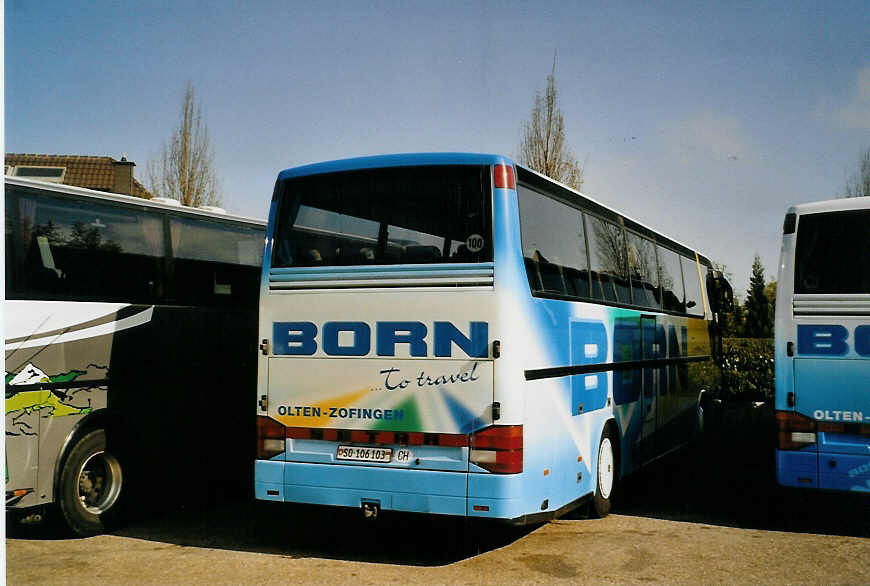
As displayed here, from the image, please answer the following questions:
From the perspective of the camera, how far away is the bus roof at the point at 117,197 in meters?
8.30

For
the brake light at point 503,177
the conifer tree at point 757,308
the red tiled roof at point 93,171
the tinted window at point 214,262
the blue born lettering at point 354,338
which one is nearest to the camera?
the brake light at point 503,177

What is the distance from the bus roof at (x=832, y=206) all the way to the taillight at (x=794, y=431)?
1991 millimetres

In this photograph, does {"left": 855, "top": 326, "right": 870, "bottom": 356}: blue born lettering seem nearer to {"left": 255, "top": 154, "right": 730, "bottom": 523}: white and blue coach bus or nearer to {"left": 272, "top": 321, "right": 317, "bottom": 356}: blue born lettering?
{"left": 255, "top": 154, "right": 730, "bottom": 523}: white and blue coach bus

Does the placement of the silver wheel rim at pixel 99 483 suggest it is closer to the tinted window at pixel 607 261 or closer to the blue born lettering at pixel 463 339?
the blue born lettering at pixel 463 339

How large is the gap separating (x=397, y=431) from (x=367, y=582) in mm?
1208

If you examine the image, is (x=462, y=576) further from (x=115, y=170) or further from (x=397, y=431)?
(x=115, y=170)

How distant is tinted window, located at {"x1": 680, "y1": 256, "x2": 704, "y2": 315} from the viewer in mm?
14188

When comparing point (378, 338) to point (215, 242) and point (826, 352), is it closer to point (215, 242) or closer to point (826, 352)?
point (215, 242)

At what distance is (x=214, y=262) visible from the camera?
10508 mm

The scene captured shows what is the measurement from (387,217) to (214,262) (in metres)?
3.46

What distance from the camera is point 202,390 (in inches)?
400

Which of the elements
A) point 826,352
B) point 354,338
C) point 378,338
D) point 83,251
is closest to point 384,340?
point 378,338

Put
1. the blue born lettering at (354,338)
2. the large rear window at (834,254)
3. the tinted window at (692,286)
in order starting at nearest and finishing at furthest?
the blue born lettering at (354,338) < the large rear window at (834,254) < the tinted window at (692,286)

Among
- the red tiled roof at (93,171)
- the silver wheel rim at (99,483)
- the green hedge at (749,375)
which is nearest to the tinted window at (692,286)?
the silver wheel rim at (99,483)
